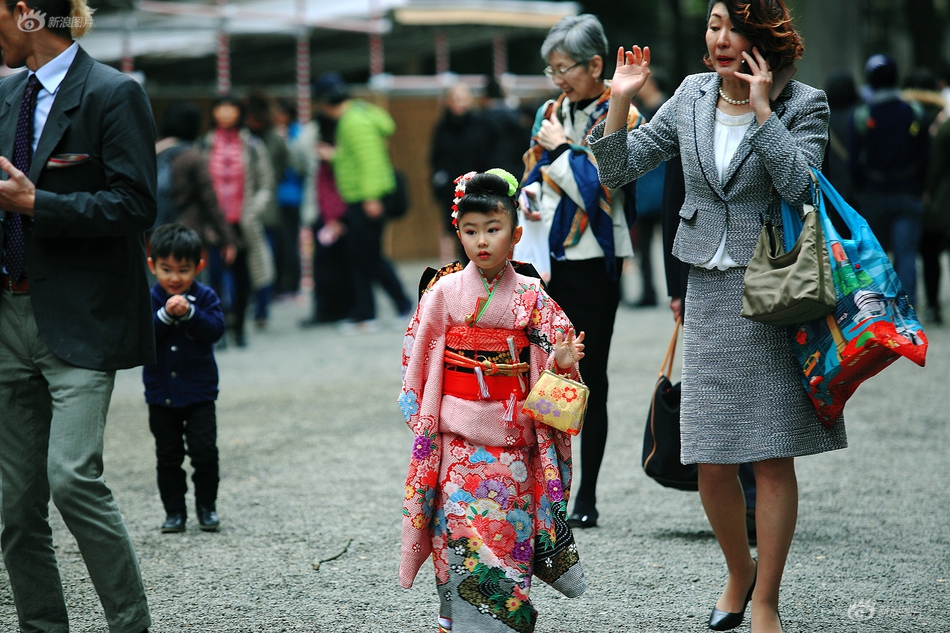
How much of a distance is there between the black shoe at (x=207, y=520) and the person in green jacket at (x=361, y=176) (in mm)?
6009

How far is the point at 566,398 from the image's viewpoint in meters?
3.39

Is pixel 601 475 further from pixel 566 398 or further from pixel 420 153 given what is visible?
pixel 420 153

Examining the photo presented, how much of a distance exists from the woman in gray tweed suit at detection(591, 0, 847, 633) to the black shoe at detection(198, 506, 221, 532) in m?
2.35

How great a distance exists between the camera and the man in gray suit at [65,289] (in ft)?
11.1

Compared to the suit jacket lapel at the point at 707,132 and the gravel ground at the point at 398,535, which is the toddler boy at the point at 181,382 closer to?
the gravel ground at the point at 398,535

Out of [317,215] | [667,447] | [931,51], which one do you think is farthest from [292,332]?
[931,51]

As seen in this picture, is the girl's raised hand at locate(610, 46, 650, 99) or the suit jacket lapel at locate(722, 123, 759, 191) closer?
the suit jacket lapel at locate(722, 123, 759, 191)

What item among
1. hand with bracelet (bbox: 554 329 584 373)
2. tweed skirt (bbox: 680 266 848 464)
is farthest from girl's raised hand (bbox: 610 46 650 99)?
hand with bracelet (bbox: 554 329 584 373)

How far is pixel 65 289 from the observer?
3.45m

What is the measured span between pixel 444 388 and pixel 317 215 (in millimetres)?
8516

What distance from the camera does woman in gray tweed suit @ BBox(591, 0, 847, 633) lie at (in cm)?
347

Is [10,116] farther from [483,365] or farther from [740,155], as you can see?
[740,155]

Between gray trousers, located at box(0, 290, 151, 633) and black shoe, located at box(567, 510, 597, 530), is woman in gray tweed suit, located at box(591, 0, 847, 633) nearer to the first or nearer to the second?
black shoe, located at box(567, 510, 597, 530)

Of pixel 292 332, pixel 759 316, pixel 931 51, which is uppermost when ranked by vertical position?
pixel 931 51
